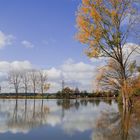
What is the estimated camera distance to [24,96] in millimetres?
101375

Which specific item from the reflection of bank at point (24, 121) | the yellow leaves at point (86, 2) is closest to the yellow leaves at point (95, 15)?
the yellow leaves at point (86, 2)

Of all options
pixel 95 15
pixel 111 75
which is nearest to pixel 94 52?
pixel 95 15

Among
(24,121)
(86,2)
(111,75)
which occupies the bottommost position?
(24,121)

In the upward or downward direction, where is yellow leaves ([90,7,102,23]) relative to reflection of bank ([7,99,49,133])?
upward

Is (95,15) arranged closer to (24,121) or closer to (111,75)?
(24,121)

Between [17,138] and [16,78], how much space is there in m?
88.7

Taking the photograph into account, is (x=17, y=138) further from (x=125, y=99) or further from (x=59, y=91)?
(x=59, y=91)

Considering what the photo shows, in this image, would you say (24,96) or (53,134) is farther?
(24,96)

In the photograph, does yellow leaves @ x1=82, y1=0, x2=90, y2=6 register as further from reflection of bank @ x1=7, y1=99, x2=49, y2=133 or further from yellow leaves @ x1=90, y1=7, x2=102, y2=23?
reflection of bank @ x1=7, y1=99, x2=49, y2=133

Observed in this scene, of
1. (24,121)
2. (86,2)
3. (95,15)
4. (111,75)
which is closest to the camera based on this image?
(24,121)

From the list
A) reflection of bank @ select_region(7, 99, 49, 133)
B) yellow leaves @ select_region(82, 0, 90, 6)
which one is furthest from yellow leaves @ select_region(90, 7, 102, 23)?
reflection of bank @ select_region(7, 99, 49, 133)

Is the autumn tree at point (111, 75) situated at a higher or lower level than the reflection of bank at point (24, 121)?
higher

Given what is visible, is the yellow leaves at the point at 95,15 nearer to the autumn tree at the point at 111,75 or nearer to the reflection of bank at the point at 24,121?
the autumn tree at the point at 111,75

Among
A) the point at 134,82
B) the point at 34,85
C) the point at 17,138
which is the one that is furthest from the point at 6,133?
the point at 34,85
